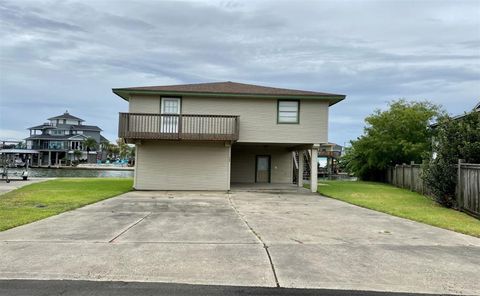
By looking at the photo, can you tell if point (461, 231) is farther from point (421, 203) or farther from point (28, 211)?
point (28, 211)

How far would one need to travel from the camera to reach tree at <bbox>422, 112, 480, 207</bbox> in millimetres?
14328

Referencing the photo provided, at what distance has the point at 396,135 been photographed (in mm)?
32094

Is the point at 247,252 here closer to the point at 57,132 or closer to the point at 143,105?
the point at 143,105

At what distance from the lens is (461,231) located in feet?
32.6

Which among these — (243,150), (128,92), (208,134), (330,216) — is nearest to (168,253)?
(330,216)

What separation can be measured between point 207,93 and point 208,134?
89.1 inches

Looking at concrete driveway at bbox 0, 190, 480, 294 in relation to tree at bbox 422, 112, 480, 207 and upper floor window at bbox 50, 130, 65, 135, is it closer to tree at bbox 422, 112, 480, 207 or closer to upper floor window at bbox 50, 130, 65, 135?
tree at bbox 422, 112, 480, 207

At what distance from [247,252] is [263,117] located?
16066 millimetres

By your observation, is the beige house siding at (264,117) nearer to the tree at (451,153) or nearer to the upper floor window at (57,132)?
the tree at (451,153)

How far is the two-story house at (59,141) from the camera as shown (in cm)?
8062

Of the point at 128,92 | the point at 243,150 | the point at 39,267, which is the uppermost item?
the point at 128,92

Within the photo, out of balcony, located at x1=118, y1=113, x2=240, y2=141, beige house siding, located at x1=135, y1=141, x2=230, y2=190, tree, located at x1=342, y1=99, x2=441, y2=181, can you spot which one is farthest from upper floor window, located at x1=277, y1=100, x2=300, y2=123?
tree, located at x1=342, y1=99, x2=441, y2=181

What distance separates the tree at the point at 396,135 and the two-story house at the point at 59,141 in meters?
62.5

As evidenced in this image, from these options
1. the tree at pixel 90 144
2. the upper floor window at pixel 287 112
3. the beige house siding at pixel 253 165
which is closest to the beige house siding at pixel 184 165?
the upper floor window at pixel 287 112
